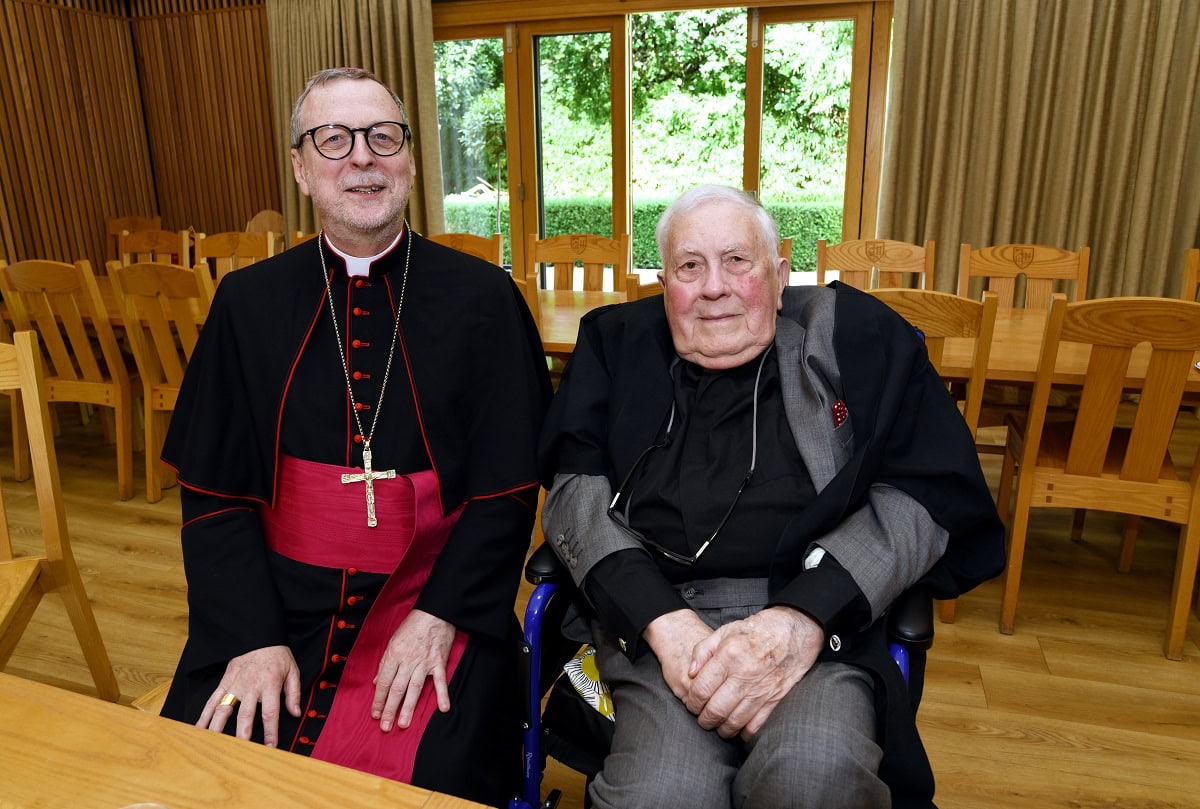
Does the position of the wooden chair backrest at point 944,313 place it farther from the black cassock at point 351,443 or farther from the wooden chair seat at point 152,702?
the wooden chair seat at point 152,702

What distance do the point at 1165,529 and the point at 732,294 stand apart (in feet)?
8.87

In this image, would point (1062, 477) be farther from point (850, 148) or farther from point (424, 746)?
point (850, 148)

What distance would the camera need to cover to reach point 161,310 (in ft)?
10.8

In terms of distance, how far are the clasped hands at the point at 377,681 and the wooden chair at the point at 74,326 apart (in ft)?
8.19

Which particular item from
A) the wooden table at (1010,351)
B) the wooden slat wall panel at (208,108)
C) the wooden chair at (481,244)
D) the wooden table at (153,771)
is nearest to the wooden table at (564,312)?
the wooden table at (1010,351)

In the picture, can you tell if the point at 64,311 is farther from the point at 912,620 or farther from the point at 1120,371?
the point at 1120,371

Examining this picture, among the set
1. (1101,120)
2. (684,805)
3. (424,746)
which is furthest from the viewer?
(1101,120)

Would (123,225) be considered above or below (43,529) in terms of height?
above

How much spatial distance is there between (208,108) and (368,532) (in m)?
6.90

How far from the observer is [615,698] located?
1365 millimetres

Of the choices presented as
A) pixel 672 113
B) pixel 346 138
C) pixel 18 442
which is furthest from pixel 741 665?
pixel 672 113

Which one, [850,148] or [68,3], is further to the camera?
[68,3]

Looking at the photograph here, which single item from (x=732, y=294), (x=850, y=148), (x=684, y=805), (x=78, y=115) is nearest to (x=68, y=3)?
(x=78, y=115)

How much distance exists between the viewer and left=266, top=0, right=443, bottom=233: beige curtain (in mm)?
6129
